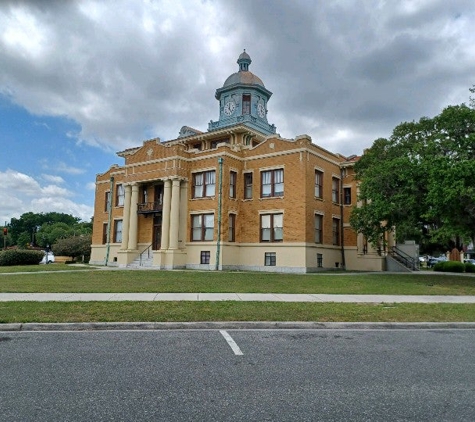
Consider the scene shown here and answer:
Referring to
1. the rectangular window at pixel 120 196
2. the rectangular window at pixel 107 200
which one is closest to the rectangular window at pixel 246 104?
the rectangular window at pixel 120 196

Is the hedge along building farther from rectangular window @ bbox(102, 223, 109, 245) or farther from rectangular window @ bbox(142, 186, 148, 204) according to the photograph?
rectangular window @ bbox(102, 223, 109, 245)

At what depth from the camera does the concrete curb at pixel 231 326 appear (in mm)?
8625

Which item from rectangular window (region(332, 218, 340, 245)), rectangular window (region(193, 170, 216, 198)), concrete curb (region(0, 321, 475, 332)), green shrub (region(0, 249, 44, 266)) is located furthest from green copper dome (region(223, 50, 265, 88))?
concrete curb (region(0, 321, 475, 332))

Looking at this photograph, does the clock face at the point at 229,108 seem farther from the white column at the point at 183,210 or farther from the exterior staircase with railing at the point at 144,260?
the exterior staircase with railing at the point at 144,260

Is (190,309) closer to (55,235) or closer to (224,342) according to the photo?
(224,342)

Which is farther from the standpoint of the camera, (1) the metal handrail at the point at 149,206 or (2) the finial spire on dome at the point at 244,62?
(2) the finial spire on dome at the point at 244,62

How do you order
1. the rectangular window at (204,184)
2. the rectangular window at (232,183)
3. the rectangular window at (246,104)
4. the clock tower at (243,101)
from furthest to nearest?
the rectangular window at (246,104) < the clock tower at (243,101) < the rectangular window at (232,183) < the rectangular window at (204,184)

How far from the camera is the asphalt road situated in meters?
4.34

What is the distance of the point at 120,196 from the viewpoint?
37375 mm

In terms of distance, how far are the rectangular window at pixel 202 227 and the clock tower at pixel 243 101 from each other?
10845 millimetres

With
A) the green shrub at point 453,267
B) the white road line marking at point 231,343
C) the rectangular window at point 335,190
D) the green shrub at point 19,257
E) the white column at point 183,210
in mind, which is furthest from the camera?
the green shrub at point 19,257

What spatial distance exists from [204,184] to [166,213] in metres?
3.53

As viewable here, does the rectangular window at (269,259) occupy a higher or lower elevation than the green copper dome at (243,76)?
lower

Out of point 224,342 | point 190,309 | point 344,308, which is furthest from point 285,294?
point 224,342
